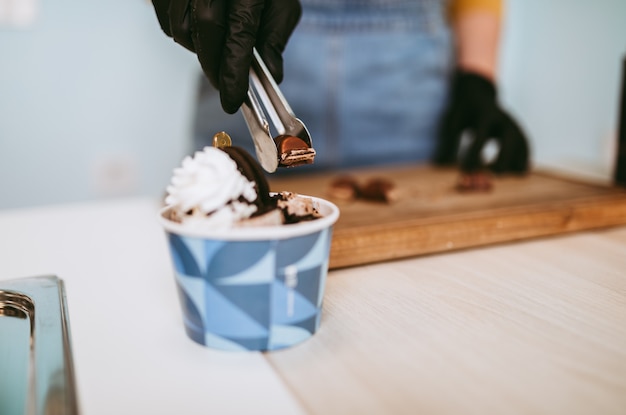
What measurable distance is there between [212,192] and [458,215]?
0.46m

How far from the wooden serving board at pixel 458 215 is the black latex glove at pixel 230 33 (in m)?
0.23

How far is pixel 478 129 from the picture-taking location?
1.36 metres

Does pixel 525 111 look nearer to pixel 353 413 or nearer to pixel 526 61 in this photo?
pixel 526 61

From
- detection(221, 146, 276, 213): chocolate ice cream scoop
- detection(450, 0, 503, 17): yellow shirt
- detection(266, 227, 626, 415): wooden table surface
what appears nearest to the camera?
detection(266, 227, 626, 415): wooden table surface

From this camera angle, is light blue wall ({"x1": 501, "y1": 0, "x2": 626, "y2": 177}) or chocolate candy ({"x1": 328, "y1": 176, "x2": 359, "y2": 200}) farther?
light blue wall ({"x1": 501, "y1": 0, "x2": 626, "y2": 177})

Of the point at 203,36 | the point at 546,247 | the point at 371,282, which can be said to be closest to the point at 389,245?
the point at 371,282

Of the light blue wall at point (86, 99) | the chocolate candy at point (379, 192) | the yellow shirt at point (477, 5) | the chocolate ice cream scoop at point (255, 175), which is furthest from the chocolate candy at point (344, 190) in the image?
the light blue wall at point (86, 99)

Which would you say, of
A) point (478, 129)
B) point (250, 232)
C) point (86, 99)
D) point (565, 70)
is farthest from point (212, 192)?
point (565, 70)

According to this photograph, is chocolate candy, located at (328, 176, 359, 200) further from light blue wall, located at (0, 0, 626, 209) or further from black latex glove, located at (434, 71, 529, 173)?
light blue wall, located at (0, 0, 626, 209)

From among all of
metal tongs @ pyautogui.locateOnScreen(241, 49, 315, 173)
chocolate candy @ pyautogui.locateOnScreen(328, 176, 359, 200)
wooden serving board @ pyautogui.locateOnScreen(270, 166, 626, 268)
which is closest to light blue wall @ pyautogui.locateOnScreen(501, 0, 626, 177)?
wooden serving board @ pyautogui.locateOnScreen(270, 166, 626, 268)

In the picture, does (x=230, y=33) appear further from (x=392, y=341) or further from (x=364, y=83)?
(x=364, y=83)

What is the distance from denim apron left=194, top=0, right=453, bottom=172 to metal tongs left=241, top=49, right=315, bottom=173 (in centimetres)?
71

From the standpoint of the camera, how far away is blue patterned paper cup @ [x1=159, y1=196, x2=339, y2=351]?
0.48m

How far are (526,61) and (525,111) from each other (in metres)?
0.21
